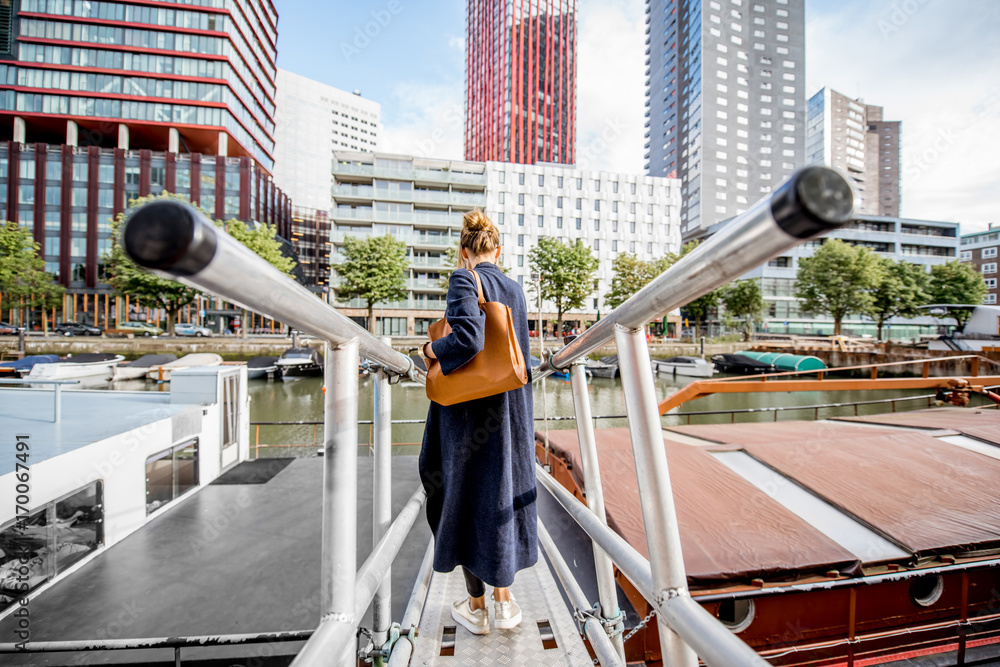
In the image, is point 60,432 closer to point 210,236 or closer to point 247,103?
point 210,236

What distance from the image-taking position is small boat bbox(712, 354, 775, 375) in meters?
25.6

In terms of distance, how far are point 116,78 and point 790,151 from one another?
86985 millimetres

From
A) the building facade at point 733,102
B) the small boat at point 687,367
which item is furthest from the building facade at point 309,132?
the small boat at point 687,367

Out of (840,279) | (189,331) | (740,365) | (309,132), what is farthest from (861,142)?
(189,331)

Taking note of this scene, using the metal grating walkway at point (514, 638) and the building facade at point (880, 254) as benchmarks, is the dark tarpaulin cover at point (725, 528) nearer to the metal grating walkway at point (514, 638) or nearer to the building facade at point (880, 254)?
the metal grating walkway at point (514, 638)

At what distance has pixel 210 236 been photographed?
60 centimetres

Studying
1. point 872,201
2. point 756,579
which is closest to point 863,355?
point 756,579

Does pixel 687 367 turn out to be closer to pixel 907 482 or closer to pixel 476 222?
pixel 907 482

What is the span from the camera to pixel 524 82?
2638 inches

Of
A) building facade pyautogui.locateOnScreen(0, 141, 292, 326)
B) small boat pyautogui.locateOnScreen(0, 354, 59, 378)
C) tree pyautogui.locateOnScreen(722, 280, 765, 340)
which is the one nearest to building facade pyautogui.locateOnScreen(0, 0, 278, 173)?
building facade pyautogui.locateOnScreen(0, 141, 292, 326)

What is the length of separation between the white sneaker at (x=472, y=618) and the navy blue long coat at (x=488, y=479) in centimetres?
31

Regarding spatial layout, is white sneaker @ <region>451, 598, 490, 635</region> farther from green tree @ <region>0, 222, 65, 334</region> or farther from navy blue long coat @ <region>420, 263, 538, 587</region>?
green tree @ <region>0, 222, 65, 334</region>

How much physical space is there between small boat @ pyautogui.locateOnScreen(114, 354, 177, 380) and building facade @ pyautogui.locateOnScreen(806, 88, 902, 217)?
106 meters

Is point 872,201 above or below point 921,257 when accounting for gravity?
above
